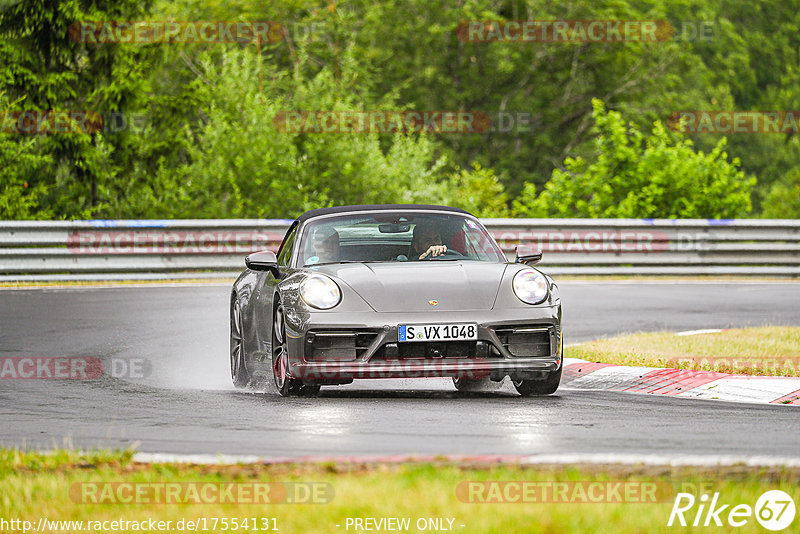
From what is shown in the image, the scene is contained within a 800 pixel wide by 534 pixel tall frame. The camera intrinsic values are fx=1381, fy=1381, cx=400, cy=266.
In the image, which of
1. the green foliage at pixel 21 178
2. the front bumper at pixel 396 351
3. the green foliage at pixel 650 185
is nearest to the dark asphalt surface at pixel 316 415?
the front bumper at pixel 396 351

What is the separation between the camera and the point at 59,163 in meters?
27.7

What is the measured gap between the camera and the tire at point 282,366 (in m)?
9.27

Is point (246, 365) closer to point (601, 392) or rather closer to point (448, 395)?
point (448, 395)

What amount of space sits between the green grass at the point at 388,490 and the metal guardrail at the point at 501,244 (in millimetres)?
14154

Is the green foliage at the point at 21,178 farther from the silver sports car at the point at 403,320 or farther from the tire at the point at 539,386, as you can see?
the tire at the point at 539,386

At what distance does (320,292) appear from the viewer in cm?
905

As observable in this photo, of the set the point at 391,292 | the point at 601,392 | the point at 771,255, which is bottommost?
the point at 771,255

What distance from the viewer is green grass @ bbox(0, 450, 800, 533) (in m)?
4.98

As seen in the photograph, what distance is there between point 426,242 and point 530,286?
1181mm

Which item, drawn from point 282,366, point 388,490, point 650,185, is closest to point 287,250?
point 282,366

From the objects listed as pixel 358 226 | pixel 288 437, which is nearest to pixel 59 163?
pixel 358 226

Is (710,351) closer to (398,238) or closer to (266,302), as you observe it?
(398,238)

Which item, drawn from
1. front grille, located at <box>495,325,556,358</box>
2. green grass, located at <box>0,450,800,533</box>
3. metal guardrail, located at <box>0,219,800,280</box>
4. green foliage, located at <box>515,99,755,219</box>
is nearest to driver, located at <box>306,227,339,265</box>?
front grille, located at <box>495,325,556,358</box>

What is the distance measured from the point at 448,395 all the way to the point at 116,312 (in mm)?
7250
